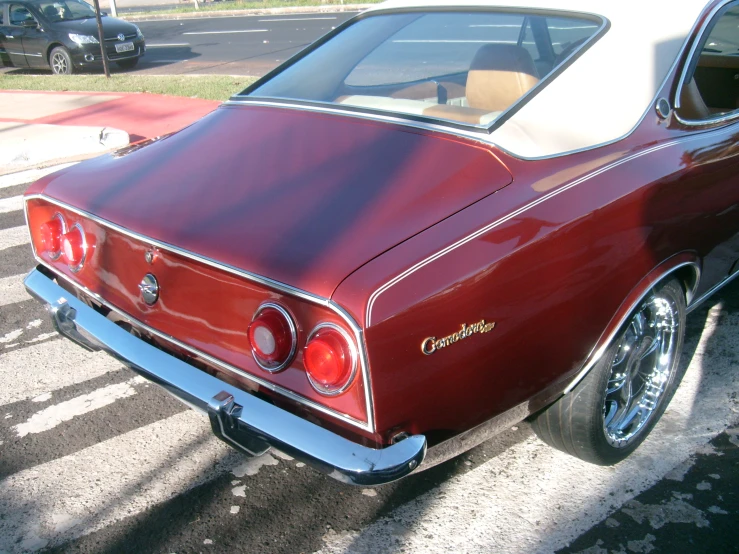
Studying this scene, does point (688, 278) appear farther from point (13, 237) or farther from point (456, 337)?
point (13, 237)

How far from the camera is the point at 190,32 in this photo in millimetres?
22359

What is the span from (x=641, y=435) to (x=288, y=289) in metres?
1.79

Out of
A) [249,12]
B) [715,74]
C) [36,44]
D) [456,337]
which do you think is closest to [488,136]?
[456,337]

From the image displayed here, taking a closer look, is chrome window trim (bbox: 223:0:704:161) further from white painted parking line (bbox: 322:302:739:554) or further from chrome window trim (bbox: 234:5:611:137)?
white painted parking line (bbox: 322:302:739:554)

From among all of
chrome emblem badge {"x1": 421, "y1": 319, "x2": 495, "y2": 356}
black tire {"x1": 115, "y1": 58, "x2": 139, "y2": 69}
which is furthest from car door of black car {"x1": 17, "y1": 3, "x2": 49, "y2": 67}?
chrome emblem badge {"x1": 421, "y1": 319, "x2": 495, "y2": 356}

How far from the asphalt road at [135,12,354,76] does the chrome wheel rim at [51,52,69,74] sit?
55.6 inches

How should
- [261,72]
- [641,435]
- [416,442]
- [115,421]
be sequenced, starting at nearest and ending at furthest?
[416,442]
[641,435]
[115,421]
[261,72]

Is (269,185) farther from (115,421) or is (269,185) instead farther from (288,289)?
(115,421)

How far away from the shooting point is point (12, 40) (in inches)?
577

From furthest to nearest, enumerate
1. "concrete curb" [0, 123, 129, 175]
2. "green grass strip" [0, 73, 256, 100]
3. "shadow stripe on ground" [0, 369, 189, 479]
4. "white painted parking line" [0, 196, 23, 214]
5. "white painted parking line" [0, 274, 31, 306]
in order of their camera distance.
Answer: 1. "green grass strip" [0, 73, 256, 100]
2. "concrete curb" [0, 123, 129, 175]
3. "white painted parking line" [0, 196, 23, 214]
4. "white painted parking line" [0, 274, 31, 306]
5. "shadow stripe on ground" [0, 369, 189, 479]

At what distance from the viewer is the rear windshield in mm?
3164

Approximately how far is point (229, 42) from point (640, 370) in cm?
1737

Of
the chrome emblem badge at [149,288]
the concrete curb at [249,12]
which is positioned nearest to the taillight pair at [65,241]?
the chrome emblem badge at [149,288]

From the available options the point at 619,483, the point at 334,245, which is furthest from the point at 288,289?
the point at 619,483
